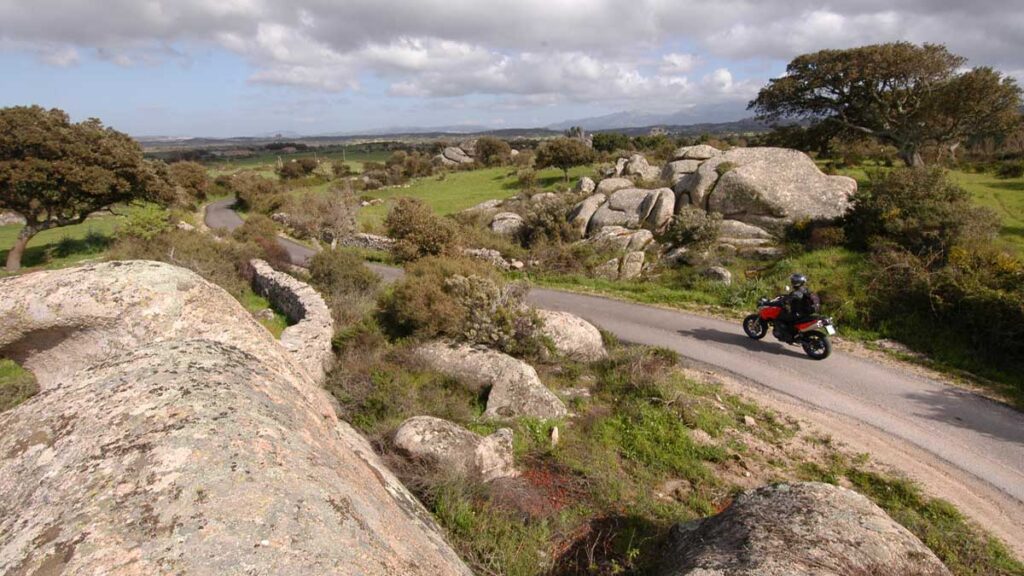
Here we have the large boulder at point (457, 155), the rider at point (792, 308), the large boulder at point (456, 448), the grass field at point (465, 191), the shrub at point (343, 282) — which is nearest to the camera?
the large boulder at point (456, 448)

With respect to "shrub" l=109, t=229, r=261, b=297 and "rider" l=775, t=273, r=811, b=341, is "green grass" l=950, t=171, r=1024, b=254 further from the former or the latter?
"shrub" l=109, t=229, r=261, b=297

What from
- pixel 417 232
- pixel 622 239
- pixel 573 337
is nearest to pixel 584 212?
pixel 622 239

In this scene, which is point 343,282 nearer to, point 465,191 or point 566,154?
point 465,191

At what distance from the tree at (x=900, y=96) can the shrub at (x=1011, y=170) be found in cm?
183

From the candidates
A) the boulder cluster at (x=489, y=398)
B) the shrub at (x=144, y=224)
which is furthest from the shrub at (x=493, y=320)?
the shrub at (x=144, y=224)

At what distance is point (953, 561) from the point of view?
6211 mm

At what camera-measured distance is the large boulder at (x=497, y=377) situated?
968cm

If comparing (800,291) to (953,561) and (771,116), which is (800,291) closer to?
(953,561)

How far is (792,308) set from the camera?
12.4m

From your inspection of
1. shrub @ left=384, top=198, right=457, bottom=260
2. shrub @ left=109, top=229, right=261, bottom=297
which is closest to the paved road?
shrub @ left=384, top=198, right=457, bottom=260

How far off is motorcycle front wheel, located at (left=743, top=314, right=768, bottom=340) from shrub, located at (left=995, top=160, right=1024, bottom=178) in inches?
832

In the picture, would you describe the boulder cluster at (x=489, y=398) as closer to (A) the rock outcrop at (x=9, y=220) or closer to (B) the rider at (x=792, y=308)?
(B) the rider at (x=792, y=308)

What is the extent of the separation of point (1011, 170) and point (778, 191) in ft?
42.7

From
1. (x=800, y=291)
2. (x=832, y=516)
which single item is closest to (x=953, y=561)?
(x=832, y=516)
